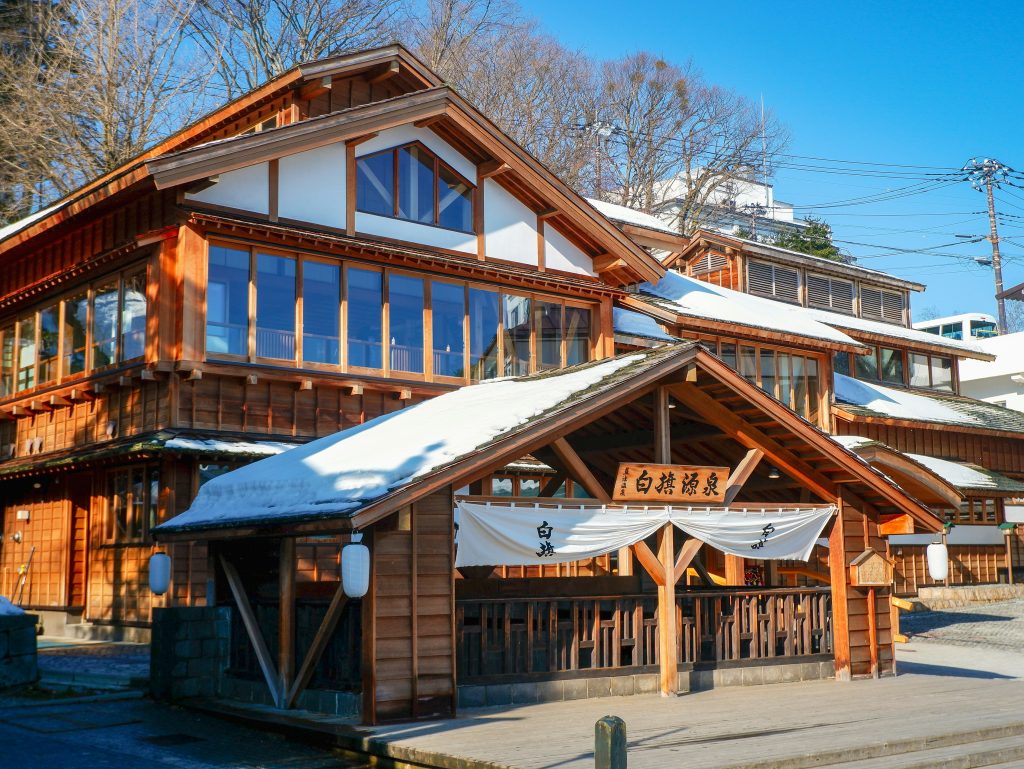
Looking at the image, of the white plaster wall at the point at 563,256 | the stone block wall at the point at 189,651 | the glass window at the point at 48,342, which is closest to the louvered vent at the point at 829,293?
the white plaster wall at the point at 563,256

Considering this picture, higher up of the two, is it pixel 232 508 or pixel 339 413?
pixel 339 413

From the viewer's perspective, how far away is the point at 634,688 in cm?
1441

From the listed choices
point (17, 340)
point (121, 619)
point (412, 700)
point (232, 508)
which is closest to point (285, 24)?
point (17, 340)

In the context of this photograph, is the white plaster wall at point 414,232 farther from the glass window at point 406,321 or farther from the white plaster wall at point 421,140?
the white plaster wall at point 421,140

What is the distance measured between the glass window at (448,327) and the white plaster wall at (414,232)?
802 mm

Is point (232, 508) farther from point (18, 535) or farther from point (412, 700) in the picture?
point (18, 535)

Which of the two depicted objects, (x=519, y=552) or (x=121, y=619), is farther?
(x=121, y=619)

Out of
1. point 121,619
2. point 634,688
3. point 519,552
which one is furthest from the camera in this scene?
point 121,619

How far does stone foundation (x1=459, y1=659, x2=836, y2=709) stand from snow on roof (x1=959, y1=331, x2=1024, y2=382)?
31105 millimetres

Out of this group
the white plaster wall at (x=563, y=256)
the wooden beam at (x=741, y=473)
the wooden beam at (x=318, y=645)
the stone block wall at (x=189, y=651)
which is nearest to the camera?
the wooden beam at (x=318, y=645)

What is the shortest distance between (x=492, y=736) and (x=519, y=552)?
8.67ft

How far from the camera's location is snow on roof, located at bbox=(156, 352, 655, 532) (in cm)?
1213

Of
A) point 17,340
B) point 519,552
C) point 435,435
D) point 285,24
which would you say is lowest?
point 519,552

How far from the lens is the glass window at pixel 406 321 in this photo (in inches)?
812
